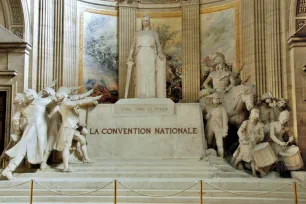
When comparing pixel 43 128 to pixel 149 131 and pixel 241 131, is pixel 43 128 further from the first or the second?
pixel 241 131

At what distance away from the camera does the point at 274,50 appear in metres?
14.0

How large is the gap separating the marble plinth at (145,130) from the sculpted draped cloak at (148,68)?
0.42 m

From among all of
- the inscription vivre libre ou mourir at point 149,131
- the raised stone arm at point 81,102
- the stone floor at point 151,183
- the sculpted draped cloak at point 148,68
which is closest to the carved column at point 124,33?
the sculpted draped cloak at point 148,68

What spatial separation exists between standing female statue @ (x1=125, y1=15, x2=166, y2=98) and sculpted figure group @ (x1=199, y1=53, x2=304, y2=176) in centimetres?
120

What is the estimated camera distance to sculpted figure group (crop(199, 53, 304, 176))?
8.95m

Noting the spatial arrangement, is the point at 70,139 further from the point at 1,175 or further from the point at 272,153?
the point at 272,153

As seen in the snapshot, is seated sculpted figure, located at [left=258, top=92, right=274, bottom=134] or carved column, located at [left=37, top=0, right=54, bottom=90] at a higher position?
carved column, located at [left=37, top=0, right=54, bottom=90]

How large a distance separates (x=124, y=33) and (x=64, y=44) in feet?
10.1

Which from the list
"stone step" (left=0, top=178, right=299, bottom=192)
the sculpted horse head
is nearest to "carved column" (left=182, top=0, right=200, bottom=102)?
the sculpted horse head

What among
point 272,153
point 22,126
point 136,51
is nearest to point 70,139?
point 22,126

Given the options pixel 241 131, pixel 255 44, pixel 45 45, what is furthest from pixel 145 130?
pixel 255 44

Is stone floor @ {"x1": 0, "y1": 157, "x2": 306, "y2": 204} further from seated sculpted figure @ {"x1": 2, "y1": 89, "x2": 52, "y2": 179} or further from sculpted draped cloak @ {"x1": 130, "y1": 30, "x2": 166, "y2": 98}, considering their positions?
sculpted draped cloak @ {"x1": 130, "y1": 30, "x2": 166, "y2": 98}

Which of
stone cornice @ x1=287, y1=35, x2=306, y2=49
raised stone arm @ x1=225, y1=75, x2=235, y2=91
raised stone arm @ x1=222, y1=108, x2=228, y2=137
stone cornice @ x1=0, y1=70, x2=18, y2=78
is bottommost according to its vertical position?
raised stone arm @ x1=222, y1=108, x2=228, y2=137

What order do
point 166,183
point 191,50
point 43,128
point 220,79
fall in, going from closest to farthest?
point 166,183, point 43,128, point 220,79, point 191,50
